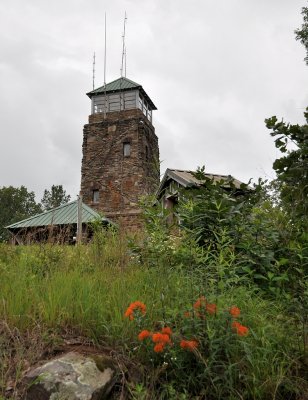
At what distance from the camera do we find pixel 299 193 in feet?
11.7

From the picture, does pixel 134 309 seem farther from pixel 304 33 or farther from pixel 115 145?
pixel 115 145

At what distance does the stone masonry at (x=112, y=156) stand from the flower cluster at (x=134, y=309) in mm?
21787

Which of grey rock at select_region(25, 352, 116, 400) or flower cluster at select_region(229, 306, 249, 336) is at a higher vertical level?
flower cluster at select_region(229, 306, 249, 336)

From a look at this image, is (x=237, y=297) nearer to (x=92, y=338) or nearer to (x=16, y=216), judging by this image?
(x=92, y=338)

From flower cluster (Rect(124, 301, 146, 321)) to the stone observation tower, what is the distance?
70.7 feet

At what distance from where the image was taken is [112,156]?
26250 millimetres

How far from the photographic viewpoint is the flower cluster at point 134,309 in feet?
8.59

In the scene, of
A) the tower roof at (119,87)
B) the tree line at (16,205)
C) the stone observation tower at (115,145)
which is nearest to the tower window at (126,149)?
the stone observation tower at (115,145)

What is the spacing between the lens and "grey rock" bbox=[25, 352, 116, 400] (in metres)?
2.42

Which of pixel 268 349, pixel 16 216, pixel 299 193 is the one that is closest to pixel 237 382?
pixel 268 349

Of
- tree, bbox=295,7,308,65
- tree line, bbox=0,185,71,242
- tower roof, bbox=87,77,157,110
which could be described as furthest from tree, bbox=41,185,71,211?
tree, bbox=295,7,308,65

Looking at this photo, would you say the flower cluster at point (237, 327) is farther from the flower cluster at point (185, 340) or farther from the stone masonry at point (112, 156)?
the stone masonry at point (112, 156)

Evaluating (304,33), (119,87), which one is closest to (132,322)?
(304,33)

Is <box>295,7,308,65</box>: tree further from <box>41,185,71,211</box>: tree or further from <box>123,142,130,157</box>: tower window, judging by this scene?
<box>41,185,71,211</box>: tree
